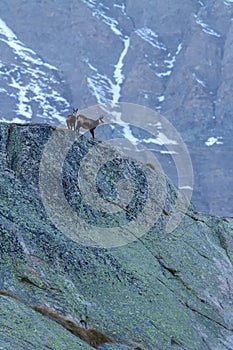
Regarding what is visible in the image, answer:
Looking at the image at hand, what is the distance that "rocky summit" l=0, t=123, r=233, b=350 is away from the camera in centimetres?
1769

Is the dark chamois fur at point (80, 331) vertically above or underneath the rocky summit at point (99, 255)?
underneath

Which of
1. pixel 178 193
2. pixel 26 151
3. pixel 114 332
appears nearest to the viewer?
pixel 114 332

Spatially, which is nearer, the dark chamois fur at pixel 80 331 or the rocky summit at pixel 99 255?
the dark chamois fur at pixel 80 331

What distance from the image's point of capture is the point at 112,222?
2238 cm

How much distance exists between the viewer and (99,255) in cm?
2058

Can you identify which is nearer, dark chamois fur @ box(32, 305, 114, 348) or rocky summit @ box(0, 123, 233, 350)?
dark chamois fur @ box(32, 305, 114, 348)

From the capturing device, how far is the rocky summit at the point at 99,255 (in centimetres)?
1769

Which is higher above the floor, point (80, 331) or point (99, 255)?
point (99, 255)

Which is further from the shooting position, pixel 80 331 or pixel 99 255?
pixel 99 255

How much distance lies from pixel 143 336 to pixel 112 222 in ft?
15.3

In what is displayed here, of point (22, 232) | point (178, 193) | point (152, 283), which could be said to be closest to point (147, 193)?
point (178, 193)

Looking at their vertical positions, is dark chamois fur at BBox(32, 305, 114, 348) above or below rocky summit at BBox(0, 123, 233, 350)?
below

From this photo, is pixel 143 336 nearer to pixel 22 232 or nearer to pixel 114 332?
pixel 114 332

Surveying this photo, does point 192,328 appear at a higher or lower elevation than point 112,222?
lower
